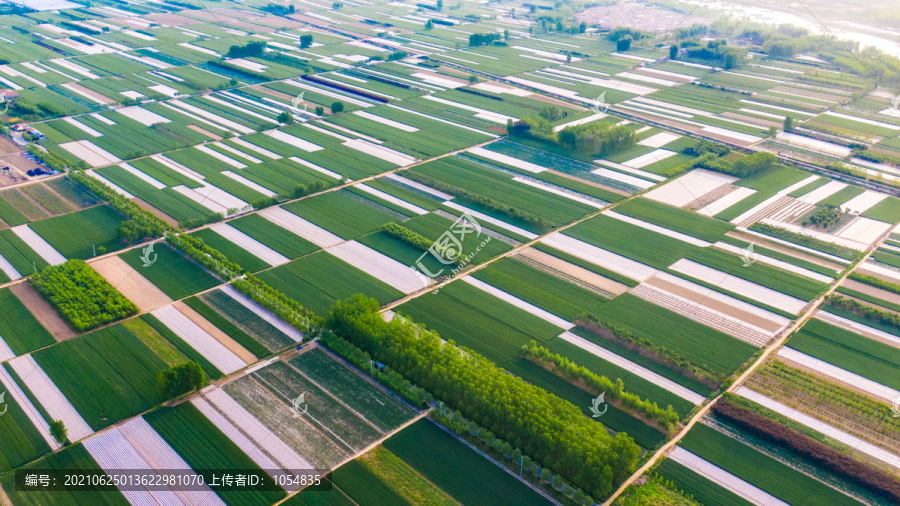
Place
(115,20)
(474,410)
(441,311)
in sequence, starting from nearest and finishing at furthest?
1. (474,410)
2. (441,311)
3. (115,20)

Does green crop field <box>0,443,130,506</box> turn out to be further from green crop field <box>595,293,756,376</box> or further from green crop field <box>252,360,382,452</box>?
green crop field <box>595,293,756,376</box>

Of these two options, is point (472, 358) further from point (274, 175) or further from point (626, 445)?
point (274, 175)

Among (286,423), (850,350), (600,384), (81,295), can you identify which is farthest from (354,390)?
(850,350)

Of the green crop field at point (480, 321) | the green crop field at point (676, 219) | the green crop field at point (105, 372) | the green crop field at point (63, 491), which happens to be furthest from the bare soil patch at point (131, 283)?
the green crop field at point (676, 219)

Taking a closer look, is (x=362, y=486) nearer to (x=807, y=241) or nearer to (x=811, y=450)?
(x=811, y=450)

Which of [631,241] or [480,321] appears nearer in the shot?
[480,321]

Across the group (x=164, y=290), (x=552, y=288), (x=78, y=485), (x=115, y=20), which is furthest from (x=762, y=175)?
(x=115, y=20)

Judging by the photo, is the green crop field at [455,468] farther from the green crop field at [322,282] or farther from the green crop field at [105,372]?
the green crop field at [105,372]
